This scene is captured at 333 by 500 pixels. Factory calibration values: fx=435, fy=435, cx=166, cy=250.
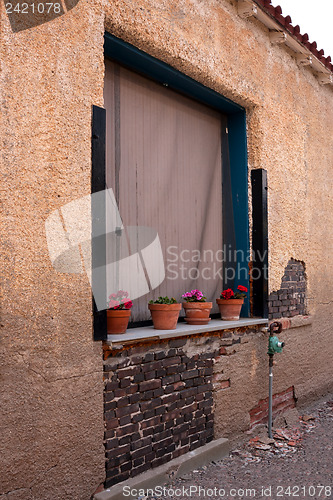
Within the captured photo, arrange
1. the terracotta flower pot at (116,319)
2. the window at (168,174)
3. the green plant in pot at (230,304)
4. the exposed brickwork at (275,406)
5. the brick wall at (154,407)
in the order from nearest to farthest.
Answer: the brick wall at (154,407) → the terracotta flower pot at (116,319) → the window at (168,174) → the green plant in pot at (230,304) → the exposed brickwork at (275,406)

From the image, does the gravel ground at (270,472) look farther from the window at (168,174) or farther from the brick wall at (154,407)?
the window at (168,174)

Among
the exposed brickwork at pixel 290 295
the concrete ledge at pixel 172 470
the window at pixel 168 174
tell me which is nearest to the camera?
the concrete ledge at pixel 172 470

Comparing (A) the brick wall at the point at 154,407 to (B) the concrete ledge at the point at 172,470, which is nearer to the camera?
(B) the concrete ledge at the point at 172,470

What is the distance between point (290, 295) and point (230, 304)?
3.70 feet

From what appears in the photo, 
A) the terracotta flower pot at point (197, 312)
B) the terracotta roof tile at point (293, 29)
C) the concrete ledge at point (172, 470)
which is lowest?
the concrete ledge at point (172, 470)

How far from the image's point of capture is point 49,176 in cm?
262

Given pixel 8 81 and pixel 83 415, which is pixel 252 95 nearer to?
pixel 8 81

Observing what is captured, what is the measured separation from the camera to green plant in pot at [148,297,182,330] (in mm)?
3447

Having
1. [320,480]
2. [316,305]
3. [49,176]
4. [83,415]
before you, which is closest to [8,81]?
[49,176]

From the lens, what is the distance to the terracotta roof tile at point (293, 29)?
433 cm

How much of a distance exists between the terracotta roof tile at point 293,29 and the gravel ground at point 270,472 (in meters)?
4.21

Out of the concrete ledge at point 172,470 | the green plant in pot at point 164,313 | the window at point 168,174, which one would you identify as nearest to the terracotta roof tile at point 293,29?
the window at point 168,174

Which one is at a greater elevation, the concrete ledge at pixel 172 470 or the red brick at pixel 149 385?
the red brick at pixel 149 385

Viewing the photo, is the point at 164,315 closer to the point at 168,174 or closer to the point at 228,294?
the point at 228,294
